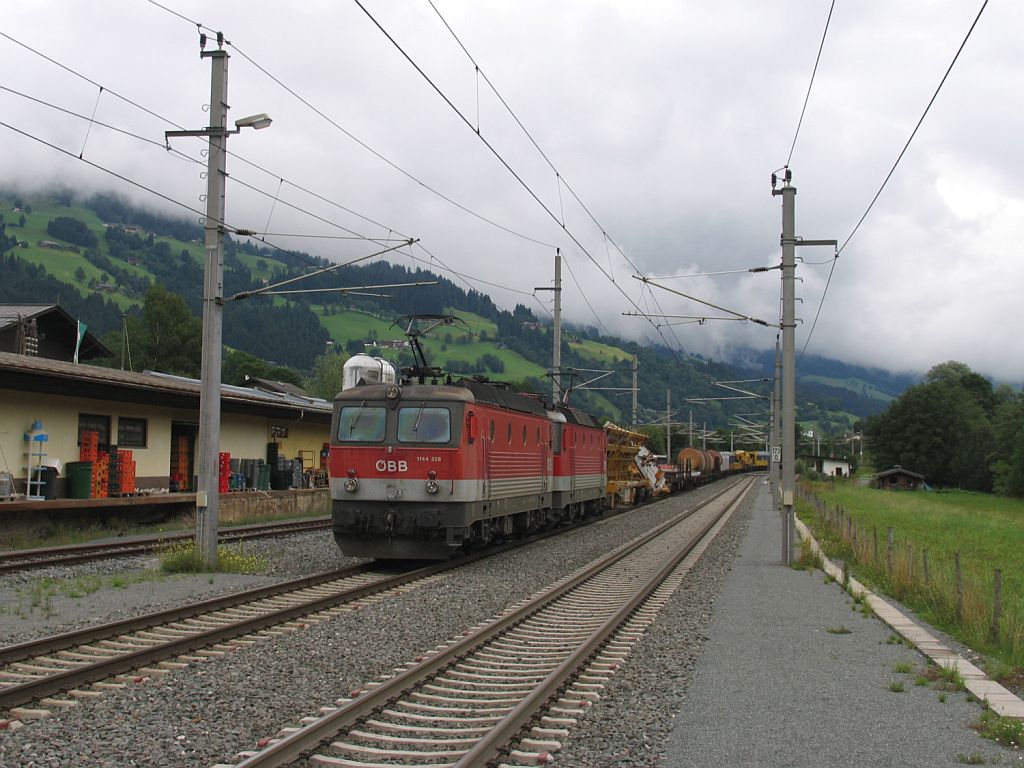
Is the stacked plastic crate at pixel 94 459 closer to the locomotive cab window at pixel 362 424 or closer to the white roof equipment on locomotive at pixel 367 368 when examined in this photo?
the white roof equipment on locomotive at pixel 367 368

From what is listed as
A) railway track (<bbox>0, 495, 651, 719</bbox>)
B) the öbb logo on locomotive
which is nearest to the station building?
the öbb logo on locomotive

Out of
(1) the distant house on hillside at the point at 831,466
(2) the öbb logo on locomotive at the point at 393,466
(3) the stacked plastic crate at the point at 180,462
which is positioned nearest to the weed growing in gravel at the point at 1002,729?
(2) the öbb logo on locomotive at the point at 393,466

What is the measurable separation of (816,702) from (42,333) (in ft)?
134

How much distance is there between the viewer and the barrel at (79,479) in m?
23.8

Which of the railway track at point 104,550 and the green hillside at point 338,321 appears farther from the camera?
the green hillside at point 338,321

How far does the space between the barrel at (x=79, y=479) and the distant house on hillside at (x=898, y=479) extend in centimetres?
8334

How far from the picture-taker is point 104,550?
1878 cm

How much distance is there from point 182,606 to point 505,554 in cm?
899

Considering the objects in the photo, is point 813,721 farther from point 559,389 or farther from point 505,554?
point 559,389

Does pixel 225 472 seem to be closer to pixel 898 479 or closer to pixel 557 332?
pixel 557 332

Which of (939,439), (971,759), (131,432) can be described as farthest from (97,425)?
(939,439)

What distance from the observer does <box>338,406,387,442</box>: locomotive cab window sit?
1666 centimetres

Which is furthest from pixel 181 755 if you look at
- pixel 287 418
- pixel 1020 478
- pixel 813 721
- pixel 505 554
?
pixel 1020 478

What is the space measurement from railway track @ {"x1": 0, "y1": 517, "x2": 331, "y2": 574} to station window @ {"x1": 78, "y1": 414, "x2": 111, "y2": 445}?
422cm
